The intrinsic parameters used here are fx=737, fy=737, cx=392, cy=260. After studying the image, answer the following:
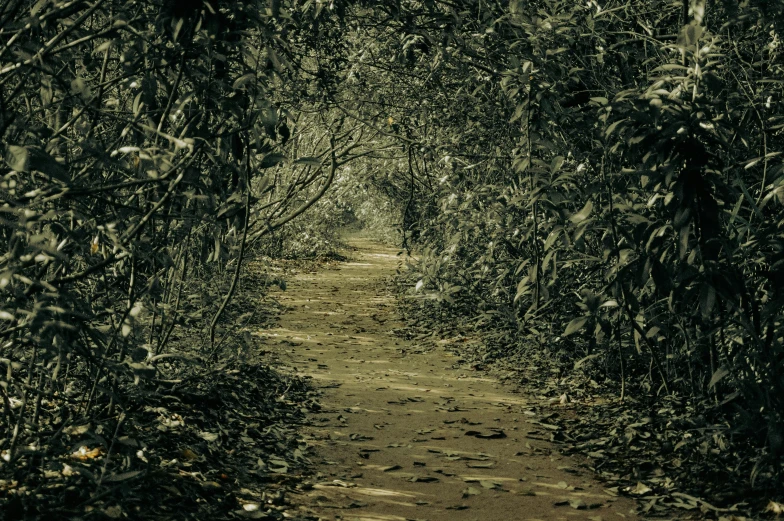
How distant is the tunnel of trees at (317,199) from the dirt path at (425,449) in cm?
85

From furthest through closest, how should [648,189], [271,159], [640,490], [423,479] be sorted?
[648,189]
[423,479]
[640,490]
[271,159]

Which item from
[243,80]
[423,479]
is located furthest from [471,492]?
[243,80]

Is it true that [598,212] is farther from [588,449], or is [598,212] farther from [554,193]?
[588,449]

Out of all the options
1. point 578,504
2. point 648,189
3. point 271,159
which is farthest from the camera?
point 648,189

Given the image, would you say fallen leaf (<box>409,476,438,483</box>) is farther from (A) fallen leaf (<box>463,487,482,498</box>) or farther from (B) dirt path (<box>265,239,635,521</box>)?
(A) fallen leaf (<box>463,487,482,498</box>)

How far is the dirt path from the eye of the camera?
4.22m

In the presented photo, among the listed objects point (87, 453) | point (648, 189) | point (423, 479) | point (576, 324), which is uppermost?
point (648, 189)

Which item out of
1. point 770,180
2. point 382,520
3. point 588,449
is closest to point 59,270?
point 382,520

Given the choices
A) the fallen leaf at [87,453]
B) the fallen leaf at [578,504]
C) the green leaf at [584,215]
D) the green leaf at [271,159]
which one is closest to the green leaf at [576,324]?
the green leaf at [584,215]

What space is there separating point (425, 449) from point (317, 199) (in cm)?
210

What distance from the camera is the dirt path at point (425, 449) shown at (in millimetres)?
4223

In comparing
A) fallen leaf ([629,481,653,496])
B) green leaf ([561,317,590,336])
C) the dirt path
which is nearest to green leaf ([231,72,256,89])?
the dirt path

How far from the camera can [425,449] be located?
532 cm

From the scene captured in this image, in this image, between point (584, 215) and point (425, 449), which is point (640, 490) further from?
point (584, 215)
